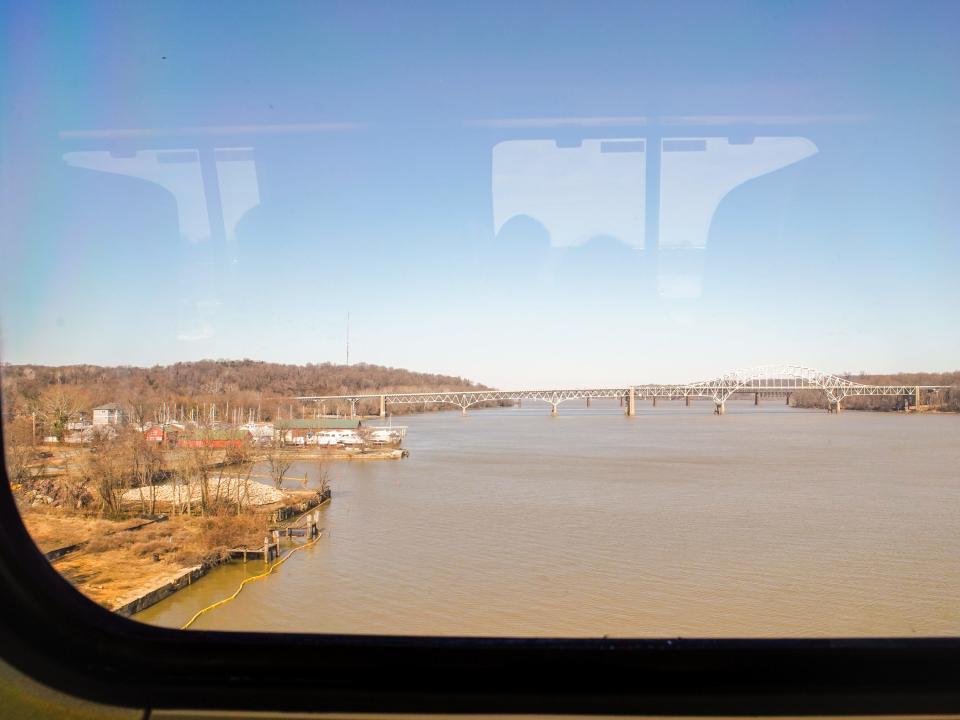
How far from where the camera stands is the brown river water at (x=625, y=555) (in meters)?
5.04

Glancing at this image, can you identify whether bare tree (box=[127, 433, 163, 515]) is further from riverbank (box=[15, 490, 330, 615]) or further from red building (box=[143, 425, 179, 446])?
riverbank (box=[15, 490, 330, 615])

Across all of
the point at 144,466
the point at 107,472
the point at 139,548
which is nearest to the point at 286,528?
the point at 139,548

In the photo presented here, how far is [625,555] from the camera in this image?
700cm

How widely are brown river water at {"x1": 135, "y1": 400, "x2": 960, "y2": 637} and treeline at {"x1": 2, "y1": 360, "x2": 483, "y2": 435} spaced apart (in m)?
2.02

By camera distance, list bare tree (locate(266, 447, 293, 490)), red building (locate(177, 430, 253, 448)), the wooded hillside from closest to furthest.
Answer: the wooded hillside → red building (locate(177, 430, 253, 448)) → bare tree (locate(266, 447, 293, 490))

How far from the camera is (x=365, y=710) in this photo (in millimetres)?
1264

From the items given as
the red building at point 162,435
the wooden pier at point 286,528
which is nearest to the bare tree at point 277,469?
the wooden pier at point 286,528

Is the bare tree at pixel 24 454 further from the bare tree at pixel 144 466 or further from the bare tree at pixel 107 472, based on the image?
the bare tree at pixel 144 466

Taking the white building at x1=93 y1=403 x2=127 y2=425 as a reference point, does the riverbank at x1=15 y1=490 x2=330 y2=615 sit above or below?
below

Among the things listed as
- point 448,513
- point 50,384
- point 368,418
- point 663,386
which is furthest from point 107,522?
point 663,386

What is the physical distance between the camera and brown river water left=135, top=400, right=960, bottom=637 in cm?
504

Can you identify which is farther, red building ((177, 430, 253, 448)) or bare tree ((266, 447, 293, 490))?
bare tree ((266, 447, 293, 490))

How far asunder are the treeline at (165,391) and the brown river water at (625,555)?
2.02m

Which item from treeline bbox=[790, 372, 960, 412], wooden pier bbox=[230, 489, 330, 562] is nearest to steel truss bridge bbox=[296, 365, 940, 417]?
treeline bbox=[790, 372, 960, 412]
